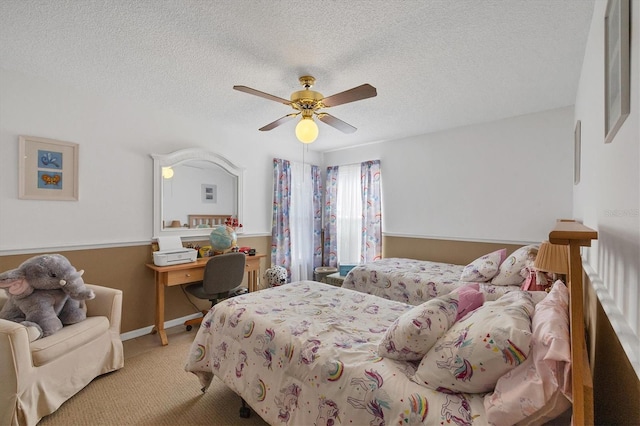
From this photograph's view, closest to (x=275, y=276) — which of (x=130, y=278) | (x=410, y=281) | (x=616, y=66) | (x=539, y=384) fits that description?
(x=130, y=278)

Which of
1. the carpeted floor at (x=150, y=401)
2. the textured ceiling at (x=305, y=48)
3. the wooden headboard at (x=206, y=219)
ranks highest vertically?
the textured ceiling at (x=305, y=48)

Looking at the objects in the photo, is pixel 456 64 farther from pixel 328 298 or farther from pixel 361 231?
pixel 361 231

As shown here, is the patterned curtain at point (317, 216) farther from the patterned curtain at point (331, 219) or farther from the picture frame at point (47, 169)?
the picture frame at point (47, 169)

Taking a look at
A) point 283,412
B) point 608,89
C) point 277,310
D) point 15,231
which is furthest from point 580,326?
point 15,231

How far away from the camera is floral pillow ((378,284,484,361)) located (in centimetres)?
126

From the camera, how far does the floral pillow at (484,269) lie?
275 cm

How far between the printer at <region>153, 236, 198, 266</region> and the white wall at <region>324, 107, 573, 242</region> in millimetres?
2818

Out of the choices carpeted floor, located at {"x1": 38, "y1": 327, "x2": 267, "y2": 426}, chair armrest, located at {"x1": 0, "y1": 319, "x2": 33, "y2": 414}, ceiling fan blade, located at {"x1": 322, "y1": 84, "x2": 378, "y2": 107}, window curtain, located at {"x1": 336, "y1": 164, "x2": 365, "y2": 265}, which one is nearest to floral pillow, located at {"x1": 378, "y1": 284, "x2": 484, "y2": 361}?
carpeted floor, located at {"x1": 38, "y1": 327, "x2": 267, "y2": 426}

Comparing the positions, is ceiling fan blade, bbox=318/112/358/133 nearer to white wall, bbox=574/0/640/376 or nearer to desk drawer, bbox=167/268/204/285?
white wall, bbox=574/0/640/376

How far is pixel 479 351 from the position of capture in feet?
3.47

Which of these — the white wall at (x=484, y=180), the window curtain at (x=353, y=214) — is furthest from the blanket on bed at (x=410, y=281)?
the window curtain at (x=353, y=214)

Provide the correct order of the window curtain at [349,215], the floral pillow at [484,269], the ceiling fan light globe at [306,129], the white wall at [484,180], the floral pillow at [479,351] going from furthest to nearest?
the window curtain at [349,215] → the white wall at [484,180] → the floral pillow at [484,269] → the ceiling fan light globe at [306,129] → the floral pillow at [479,351]

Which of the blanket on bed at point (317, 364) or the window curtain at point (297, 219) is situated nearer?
the blanket on bed at point (317, 364)

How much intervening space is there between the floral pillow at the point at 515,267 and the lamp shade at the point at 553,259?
0.90 meters
